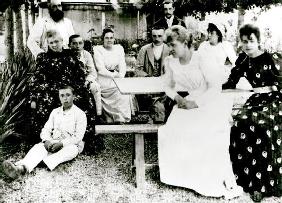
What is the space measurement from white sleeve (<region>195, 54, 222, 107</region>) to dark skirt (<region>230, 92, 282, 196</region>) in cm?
29

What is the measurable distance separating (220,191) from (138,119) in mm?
2140

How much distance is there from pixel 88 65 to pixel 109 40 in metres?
0.41

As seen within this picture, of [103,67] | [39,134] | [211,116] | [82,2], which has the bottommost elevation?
[39,134]

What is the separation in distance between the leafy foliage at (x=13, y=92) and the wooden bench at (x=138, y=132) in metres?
1.09

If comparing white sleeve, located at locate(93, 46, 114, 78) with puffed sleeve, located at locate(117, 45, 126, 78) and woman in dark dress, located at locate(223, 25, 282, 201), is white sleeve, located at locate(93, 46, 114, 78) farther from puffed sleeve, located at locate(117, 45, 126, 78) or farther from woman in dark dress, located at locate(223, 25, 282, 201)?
woman in dark dress, located at locate(223, 25, 282, 201)

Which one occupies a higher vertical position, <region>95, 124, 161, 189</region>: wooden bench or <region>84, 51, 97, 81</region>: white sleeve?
<region>84, 51, 97, 81</region>: white sleeve

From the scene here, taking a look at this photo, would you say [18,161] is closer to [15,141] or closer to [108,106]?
[15,141]

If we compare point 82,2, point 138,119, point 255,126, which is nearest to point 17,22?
point 82,2

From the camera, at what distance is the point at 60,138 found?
401 centimetres

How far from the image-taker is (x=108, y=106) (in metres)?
5.17

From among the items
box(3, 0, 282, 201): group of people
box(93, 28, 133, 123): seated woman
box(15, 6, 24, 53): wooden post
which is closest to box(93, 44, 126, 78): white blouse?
box(93, 28, 133, 123): seated woman

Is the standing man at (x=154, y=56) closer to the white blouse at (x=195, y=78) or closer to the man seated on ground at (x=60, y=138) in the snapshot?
the white blouse at (x=195, y=78)

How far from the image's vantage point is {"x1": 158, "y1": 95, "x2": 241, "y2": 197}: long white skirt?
136 inches

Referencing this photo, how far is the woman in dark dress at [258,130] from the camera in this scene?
340cm
